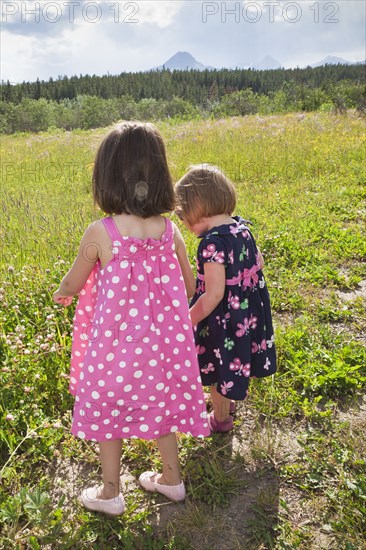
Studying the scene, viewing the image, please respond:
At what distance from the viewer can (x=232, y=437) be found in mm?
2621

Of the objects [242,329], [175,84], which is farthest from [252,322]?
[175,84]

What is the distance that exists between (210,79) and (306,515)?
8796cm

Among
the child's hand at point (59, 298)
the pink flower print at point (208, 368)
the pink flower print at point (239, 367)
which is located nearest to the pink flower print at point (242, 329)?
the pink flower print at point (239, 367)

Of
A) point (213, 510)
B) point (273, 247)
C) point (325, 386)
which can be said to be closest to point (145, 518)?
point (213, 510)

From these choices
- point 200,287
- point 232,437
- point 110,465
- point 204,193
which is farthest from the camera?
point 232,437

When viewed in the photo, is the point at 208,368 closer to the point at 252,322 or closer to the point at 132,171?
the point at 252,322

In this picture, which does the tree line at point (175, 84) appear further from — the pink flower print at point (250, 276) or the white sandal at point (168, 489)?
the white sandal at point (168, 489)

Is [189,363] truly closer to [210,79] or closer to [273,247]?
[273,247]

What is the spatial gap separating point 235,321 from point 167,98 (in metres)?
61.5

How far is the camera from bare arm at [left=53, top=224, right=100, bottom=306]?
1.91m

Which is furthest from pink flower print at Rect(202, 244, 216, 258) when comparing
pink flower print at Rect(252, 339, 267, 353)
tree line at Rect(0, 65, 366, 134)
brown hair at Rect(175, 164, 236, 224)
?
tree line at Rect(0, 65, 366, 134)

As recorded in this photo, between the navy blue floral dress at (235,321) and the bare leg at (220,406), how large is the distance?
0.11m

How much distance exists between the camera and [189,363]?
209 centimetres

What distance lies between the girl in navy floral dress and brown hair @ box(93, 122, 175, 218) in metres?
0.42
